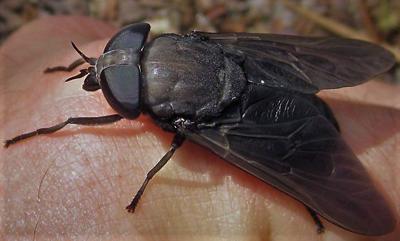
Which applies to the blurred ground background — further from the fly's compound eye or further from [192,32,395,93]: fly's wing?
the fly's compound eye

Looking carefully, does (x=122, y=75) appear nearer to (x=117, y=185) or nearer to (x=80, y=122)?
(x=80, y=122)

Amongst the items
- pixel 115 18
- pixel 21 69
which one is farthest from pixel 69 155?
pixel 115 18

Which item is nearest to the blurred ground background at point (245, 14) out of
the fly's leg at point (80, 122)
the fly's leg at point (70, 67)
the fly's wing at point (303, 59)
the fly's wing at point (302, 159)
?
the fly's wing at point (303, 59)

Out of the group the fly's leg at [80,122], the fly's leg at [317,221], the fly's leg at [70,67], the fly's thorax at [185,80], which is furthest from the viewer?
the fly's leg at [70,67]

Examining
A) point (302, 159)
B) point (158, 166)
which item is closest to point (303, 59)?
point (302, 159)

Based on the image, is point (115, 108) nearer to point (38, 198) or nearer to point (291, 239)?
point (38, 198)

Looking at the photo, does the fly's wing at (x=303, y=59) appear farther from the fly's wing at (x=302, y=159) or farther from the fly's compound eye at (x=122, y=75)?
the fly's compound eye at (x=122, y=75)
